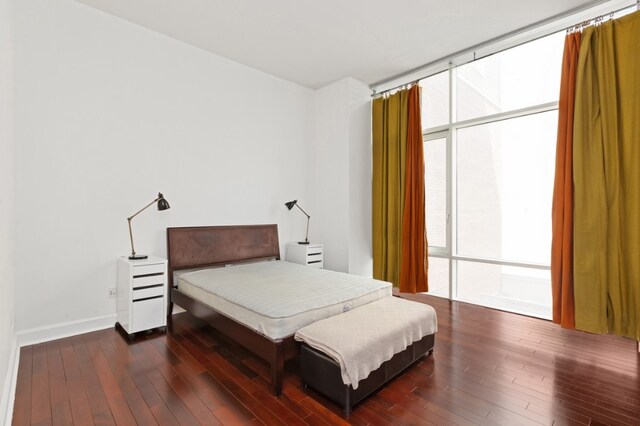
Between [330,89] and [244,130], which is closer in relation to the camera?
[244,130]

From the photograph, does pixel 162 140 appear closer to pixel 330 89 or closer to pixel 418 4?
pixel 330 89

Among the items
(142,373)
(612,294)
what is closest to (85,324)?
(142,373)

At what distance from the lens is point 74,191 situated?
2834 mm

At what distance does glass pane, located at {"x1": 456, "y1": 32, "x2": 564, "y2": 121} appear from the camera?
3252 mm

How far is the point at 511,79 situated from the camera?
3.57 meters

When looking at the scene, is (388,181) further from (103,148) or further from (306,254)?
(103,148)

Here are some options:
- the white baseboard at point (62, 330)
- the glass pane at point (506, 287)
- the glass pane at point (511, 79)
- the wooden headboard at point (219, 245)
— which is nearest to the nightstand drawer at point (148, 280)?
the wooden headboard at point (219, 245)

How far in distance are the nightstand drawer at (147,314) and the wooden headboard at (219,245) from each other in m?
0.47

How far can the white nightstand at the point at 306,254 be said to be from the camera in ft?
14.0

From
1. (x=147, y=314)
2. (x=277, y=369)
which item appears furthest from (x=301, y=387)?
(x=147, y=314)

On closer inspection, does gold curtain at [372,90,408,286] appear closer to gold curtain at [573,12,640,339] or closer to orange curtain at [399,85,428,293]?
orange curtain at [399,85,428,293]

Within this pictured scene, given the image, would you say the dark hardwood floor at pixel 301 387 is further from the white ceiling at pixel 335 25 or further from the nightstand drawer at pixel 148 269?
the white ceiling at pixel 335 25

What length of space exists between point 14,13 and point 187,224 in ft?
7.48

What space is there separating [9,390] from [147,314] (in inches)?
40.4
